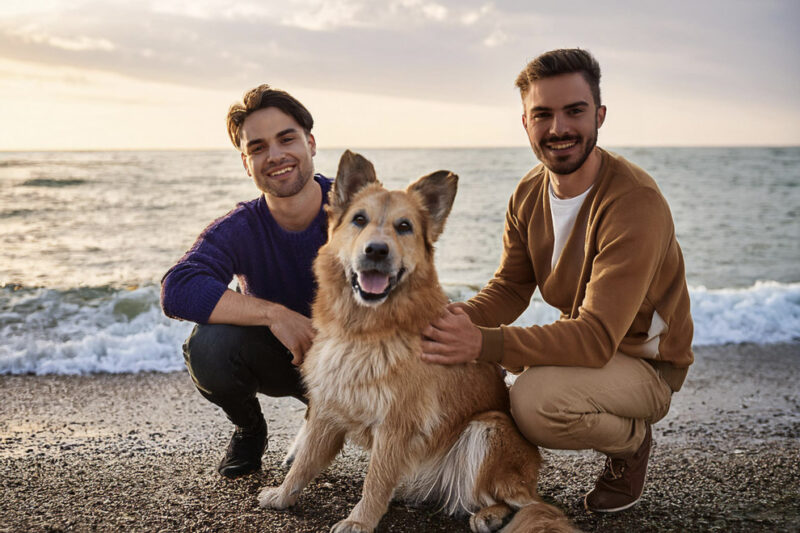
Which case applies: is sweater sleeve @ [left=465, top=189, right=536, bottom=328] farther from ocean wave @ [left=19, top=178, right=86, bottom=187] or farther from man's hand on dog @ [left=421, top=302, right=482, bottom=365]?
ocean wave @ [left=19, top=178, right=86, bottom=187]

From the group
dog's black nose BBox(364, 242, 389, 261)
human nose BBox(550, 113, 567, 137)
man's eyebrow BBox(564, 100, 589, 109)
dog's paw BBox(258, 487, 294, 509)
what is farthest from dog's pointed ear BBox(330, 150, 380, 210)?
dog's paw BBox(258, 487, 294, 509)

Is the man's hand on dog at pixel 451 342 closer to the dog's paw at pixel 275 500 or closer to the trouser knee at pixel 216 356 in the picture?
the dog's paw at pixel 275 500

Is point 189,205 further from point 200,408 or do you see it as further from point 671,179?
point 671,179

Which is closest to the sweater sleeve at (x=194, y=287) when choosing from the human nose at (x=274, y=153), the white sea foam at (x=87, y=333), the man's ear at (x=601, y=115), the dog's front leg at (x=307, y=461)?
the human nose at (x=274, y=153)

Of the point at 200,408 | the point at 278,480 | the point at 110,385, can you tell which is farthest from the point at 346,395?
the point at 110,385

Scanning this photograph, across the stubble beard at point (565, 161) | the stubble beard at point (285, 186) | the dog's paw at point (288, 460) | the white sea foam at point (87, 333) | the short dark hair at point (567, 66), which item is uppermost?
the short dark hair at point (567, 66)

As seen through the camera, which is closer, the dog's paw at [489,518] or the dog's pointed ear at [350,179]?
the dog's paw at [489,518]

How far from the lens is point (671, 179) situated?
25484 millimetres

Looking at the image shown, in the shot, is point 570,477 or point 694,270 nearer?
point 570,477

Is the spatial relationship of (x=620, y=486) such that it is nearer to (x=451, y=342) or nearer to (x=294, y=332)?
(x=451, y=342)

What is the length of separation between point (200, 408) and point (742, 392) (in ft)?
16.7

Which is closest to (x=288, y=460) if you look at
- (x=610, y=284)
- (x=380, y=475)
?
(x=380, y=475)

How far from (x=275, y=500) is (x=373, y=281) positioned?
1347 mm

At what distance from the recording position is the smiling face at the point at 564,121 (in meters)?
3.30
